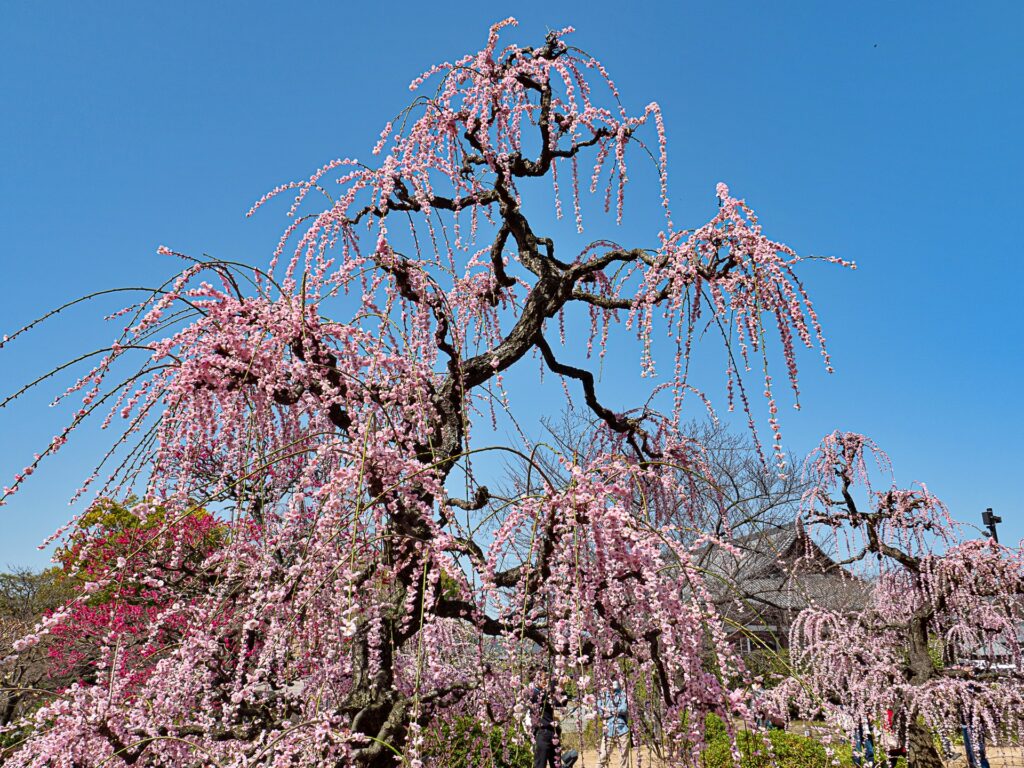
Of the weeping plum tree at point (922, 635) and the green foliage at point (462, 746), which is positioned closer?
the green foliage at point (462, 746)

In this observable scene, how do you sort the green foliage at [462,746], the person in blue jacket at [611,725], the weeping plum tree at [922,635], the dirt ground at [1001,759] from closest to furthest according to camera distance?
the person in blue jacket at [611,725] < the green foliage at [462,746] < the weeping plum tree at [922,635] < the dirt ground at [1001,759]

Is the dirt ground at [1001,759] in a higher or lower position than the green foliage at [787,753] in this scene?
lower

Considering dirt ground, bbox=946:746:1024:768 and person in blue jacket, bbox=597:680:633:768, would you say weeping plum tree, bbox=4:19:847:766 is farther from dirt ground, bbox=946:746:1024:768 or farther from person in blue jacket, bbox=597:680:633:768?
dirt ground, bbox=946:746:1024:768

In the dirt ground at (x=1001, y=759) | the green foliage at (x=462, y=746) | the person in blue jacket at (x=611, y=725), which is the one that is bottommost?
the dirt ground at (x=1001, y=759)

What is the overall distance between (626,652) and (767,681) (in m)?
11.8

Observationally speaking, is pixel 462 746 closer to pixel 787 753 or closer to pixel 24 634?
pixel 787 753

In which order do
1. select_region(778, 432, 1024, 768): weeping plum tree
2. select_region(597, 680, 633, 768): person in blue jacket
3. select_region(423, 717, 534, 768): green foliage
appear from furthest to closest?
1. select_region(778, 432, 1024, 768): weeping plum tree
2. select_region(423, 717, 534, 768): green foliage
3. select_region(597, 680, 633, 768): person in blue jacket

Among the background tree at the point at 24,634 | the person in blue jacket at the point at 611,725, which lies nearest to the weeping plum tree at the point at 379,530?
the person in blue jacket at the point at 611,725

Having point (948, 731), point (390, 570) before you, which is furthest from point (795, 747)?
point (390, 570)

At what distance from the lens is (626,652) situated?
2.68 metres

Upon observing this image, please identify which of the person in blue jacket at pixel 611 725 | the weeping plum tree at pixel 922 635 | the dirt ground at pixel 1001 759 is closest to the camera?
the person in blue jacket at pixel 611 725

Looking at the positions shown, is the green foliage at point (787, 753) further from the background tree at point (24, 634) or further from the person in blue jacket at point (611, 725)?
the background tree at point (24, 634)

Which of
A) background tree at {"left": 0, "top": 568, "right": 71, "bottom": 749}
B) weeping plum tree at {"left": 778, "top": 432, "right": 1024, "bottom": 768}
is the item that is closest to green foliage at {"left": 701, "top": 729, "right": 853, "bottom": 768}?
weeping plum tree at {"left": 778, "top": 432, "right": 1024, "bottom": 768}

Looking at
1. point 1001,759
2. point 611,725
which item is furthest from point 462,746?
point 1001,759
